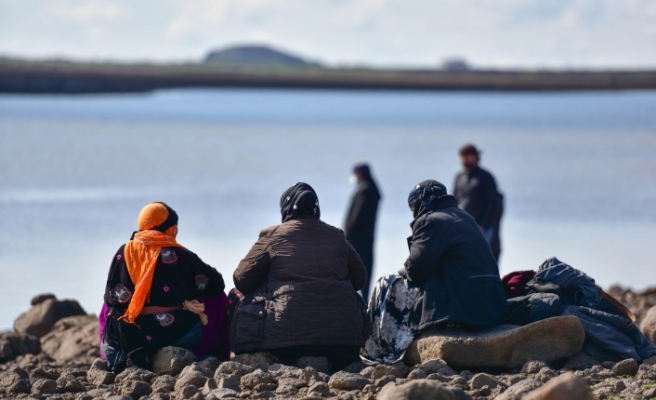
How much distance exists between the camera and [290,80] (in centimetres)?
8331

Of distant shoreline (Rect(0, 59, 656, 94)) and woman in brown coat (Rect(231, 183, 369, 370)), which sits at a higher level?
distant shoreline (Rect(0, 59, 656, 94))

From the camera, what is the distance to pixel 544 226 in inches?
725

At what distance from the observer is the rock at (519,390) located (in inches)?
206

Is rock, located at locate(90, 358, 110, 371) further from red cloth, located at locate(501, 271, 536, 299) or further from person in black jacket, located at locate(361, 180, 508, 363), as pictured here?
red cloth, located at locate(501, 271, 536, 299)

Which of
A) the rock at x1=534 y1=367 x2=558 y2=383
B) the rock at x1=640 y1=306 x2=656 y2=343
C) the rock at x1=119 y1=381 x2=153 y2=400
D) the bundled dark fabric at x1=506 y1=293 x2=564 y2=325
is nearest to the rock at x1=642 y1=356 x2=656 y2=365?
the bundled dark fabric at x1=506 y1=293 x2=564 y2=325

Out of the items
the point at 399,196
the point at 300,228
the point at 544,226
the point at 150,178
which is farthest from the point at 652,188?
the point at 300,228

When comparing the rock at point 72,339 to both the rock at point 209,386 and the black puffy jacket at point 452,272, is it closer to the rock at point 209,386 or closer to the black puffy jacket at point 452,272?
the rock at point 209,386

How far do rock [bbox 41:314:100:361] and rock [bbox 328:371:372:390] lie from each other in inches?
118

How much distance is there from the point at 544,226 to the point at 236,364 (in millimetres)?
12859

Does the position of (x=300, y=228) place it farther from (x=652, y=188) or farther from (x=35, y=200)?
(x=652, y=188)

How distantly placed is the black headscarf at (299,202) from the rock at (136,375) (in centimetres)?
114

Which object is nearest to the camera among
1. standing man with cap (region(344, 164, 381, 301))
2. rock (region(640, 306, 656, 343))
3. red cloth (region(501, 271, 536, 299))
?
red cloth (region(501, 271, 536, 299))

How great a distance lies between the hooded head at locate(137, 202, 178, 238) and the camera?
21.6 ft

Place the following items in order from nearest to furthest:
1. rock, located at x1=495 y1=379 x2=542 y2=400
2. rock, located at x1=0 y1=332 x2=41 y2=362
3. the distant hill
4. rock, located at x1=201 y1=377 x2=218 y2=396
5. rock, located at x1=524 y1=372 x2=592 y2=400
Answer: rock, located at x1=524 y1=372 x2=592 y2=400, rock, located at x1=495 y1=379 x2=542 y2=400, rock, located at x1=201 y1=377 x2=218 y2=396, rock, located at x1=0 y1=332 x2=41 y2=362, the distant hill
